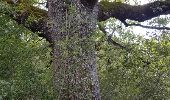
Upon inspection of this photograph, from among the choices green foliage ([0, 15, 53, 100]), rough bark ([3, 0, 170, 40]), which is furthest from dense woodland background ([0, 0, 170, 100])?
rough bark ([3, 0, 170, 40])

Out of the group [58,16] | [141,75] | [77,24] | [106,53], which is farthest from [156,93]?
[77,24]

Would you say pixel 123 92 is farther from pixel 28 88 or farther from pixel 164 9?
pixel 28 88

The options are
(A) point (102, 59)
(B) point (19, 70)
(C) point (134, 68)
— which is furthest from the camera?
(A) point (102, 59)

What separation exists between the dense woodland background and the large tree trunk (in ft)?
0.79

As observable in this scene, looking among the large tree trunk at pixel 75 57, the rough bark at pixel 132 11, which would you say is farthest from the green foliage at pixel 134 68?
the large tree trunk at pixel 75 57

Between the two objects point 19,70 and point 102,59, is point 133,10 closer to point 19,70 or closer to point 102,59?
point 102,59

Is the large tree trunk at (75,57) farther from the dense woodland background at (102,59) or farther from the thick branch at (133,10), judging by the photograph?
the thick branch at (133,10)

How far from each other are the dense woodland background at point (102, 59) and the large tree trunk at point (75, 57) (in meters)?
0.24

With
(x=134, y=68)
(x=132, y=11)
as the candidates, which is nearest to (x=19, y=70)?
(x=132, y=11)

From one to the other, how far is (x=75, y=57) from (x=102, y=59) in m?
5.38

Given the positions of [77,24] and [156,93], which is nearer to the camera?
[77,24]

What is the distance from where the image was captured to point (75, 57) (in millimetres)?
6652

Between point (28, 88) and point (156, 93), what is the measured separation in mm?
5326

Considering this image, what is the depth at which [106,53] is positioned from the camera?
38.0ft
